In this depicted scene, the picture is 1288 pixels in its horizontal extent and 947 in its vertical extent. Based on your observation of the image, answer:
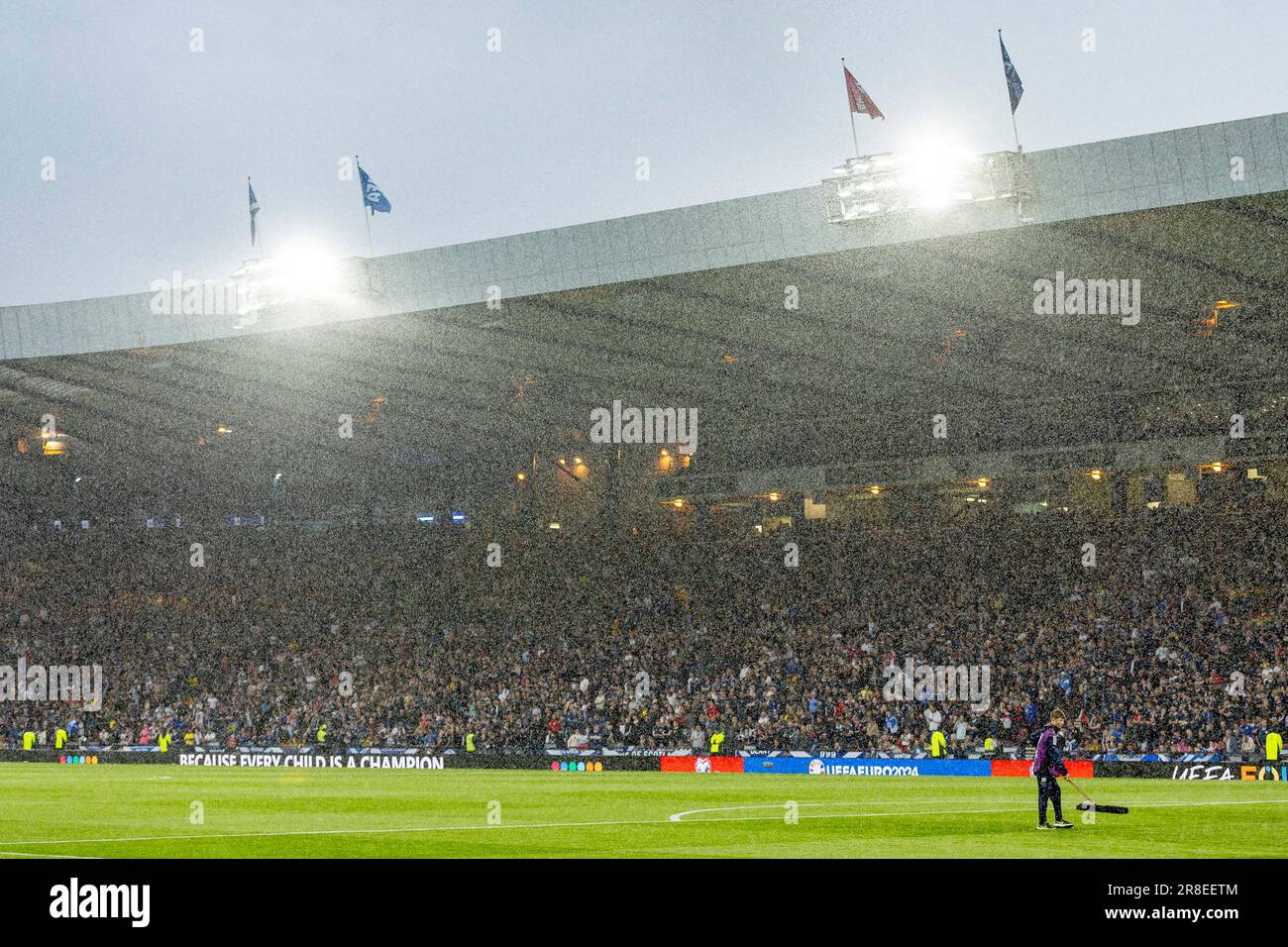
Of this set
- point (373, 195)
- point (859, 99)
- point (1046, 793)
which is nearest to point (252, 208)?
point (373, 195)

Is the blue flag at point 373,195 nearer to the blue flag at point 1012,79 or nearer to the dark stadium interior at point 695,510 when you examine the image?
the dark stadium interior at point 695,510

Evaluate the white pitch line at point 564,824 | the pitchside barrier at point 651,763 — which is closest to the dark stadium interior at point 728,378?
the pitchside barrier at point 651,763

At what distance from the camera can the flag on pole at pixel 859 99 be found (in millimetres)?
31875

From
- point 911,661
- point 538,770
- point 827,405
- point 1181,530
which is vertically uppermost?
point 827,405

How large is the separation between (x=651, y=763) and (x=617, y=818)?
55.1 ft

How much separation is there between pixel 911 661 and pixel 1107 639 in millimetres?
4907

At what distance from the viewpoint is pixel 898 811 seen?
2088 centimetres

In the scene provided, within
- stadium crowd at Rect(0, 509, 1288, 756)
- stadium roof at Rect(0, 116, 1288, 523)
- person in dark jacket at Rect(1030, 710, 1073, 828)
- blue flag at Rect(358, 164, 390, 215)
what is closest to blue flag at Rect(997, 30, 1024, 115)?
stadium roof at Rect(0, 116, 1288, 523)

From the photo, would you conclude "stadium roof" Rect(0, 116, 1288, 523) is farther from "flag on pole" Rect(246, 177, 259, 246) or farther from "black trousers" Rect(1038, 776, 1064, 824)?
"black trousers" Rect(1038, 776, 1064, 824)

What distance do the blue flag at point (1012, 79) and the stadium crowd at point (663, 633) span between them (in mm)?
13000

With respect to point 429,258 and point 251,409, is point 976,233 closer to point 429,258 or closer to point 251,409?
point 429,258

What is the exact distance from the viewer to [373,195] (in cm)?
3816
